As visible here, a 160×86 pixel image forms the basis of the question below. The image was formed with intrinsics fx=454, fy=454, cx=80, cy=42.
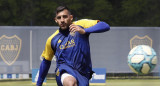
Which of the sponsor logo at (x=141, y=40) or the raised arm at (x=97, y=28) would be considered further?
the sponsor logo at (x=141, y=40)

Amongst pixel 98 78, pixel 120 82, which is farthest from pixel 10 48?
pixel 120 82

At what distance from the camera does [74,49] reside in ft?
18.4

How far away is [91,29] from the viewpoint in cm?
557

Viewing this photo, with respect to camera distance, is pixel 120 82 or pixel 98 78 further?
pixel 120 82

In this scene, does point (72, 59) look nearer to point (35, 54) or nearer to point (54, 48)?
point (54, 48)

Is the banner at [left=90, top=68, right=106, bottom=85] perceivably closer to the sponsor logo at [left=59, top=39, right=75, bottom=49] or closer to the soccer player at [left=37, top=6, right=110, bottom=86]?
the soccer player at [left=37, top=6, right=110, bottom=86]

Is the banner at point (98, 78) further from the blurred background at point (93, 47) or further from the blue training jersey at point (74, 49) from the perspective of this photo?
the blue training jersey at point (74, 49)

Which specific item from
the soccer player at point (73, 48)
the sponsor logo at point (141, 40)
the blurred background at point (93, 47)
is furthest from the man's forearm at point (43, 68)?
the sponsor logo at point (141, 40)

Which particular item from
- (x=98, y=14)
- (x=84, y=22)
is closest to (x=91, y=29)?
(x=84, y=22)

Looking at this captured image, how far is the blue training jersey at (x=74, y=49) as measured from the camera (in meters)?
5.61

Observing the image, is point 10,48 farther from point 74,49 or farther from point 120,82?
point 74,49

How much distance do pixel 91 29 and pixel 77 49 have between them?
0.30 meters

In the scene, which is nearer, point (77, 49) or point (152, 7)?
point (77, 49)

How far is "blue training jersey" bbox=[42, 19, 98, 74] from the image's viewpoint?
561cm
